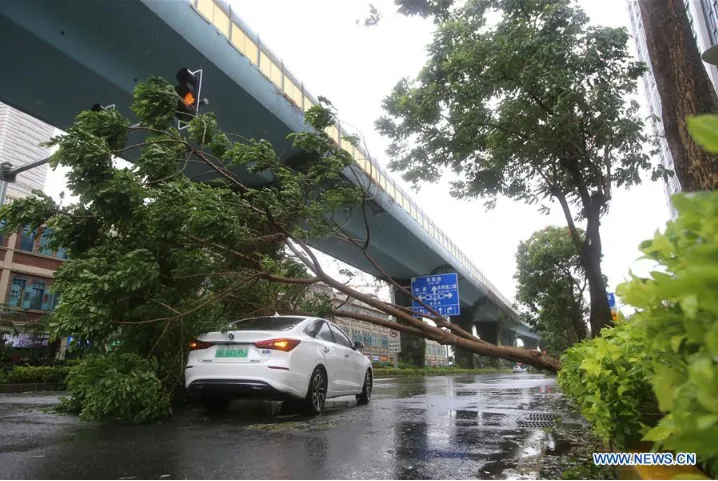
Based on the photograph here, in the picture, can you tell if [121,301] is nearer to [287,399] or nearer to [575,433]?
[287,399]

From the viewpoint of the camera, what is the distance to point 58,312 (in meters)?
5.59

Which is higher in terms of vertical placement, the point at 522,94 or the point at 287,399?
the point at 522,94

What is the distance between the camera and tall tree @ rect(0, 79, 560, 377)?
5777 millimetres

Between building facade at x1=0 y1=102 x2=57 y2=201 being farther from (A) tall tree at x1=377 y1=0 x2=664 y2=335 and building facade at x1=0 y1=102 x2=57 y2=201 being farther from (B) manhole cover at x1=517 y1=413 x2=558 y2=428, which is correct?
(B) manhole cover at x1=517 y1=413 x2=558 y2=428

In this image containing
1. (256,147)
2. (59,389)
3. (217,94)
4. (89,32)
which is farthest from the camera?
(59,389)

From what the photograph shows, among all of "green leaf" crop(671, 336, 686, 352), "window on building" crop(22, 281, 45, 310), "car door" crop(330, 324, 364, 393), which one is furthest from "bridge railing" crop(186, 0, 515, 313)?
"window on building" crop(22, 281, 45, 310)

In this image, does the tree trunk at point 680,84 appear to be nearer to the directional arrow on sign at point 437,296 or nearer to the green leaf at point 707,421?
the green leaf at point 707,421

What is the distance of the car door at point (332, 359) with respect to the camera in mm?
6863

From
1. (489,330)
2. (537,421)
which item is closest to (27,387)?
(537,421)

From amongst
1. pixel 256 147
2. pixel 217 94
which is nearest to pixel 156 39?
pixel 217 94

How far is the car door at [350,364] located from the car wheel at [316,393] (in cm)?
86

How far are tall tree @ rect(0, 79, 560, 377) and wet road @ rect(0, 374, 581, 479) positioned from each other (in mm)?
1341

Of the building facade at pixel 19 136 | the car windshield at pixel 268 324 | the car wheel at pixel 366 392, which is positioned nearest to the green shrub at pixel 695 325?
the car windshield at pixel 268 324

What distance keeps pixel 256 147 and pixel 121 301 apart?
3.02 metres
